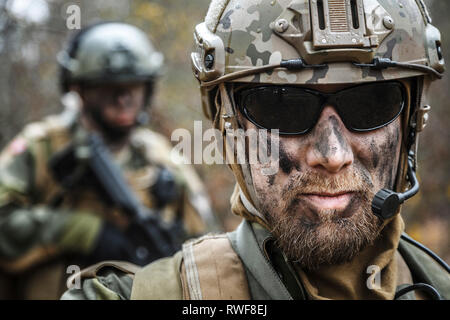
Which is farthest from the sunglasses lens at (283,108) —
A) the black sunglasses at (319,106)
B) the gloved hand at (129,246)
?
the gloved hand at (129,246)

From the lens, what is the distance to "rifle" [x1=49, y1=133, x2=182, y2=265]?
14.8 feet

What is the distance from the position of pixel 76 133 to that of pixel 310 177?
3.43 metres

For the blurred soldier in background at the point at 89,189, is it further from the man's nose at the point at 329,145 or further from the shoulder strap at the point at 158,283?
the man's nose at the point at 329,145

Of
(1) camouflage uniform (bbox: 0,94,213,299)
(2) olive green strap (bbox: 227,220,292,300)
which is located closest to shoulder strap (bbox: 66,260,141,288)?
(2) olive green strap (bbox: 227,220,292,300)

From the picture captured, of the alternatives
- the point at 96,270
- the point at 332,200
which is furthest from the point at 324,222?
the point at 96,270

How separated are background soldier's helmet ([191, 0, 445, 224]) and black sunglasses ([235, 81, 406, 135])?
0.12 feet

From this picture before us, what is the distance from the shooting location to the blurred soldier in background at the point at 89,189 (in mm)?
4547

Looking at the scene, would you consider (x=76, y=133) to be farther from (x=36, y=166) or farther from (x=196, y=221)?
(x=196, y=221)

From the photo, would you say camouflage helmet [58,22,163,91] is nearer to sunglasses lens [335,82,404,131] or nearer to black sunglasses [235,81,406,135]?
black sunglasses [235,81,406,135]

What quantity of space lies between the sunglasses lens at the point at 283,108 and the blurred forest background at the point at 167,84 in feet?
9.67

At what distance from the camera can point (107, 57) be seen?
5133 mm

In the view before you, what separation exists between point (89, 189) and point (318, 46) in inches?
132

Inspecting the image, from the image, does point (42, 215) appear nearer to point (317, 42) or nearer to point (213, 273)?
point (213, 273)

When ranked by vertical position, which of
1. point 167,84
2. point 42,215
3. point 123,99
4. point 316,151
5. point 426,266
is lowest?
point 42,215
